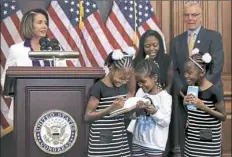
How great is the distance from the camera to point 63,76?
3.09 m

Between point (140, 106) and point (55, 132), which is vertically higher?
point (140, 106)

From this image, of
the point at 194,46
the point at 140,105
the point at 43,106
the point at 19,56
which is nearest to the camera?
the point at 43,106

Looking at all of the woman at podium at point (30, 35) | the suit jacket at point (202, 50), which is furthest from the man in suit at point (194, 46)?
the woman at podium at point (30, 35)

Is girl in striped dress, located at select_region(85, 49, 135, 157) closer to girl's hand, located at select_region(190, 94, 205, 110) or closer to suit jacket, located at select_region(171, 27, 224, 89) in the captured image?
girl's hand, located at select_region(190, 94, 205, 110)

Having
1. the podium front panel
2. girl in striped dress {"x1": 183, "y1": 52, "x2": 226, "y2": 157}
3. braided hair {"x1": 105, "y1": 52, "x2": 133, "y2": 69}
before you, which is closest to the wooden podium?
the podium front panel

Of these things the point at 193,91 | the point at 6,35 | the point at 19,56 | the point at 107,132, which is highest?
the point at 6,35

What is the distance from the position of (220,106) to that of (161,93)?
1.39 ft

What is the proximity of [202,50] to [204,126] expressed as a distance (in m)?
1.18

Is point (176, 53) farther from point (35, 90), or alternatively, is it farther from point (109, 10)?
point (35, 90)

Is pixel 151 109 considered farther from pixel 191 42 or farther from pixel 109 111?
pixel 191 42

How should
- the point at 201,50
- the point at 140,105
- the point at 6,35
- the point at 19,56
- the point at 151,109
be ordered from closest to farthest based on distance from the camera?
the point at 140,105 < the point at 151,109 < the point at 19,56 < the point at 201,50 < the point at 6,35

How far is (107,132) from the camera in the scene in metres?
3.38

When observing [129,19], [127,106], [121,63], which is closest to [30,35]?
[121,63]

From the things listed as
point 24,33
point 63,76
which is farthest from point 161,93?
point 24,33
